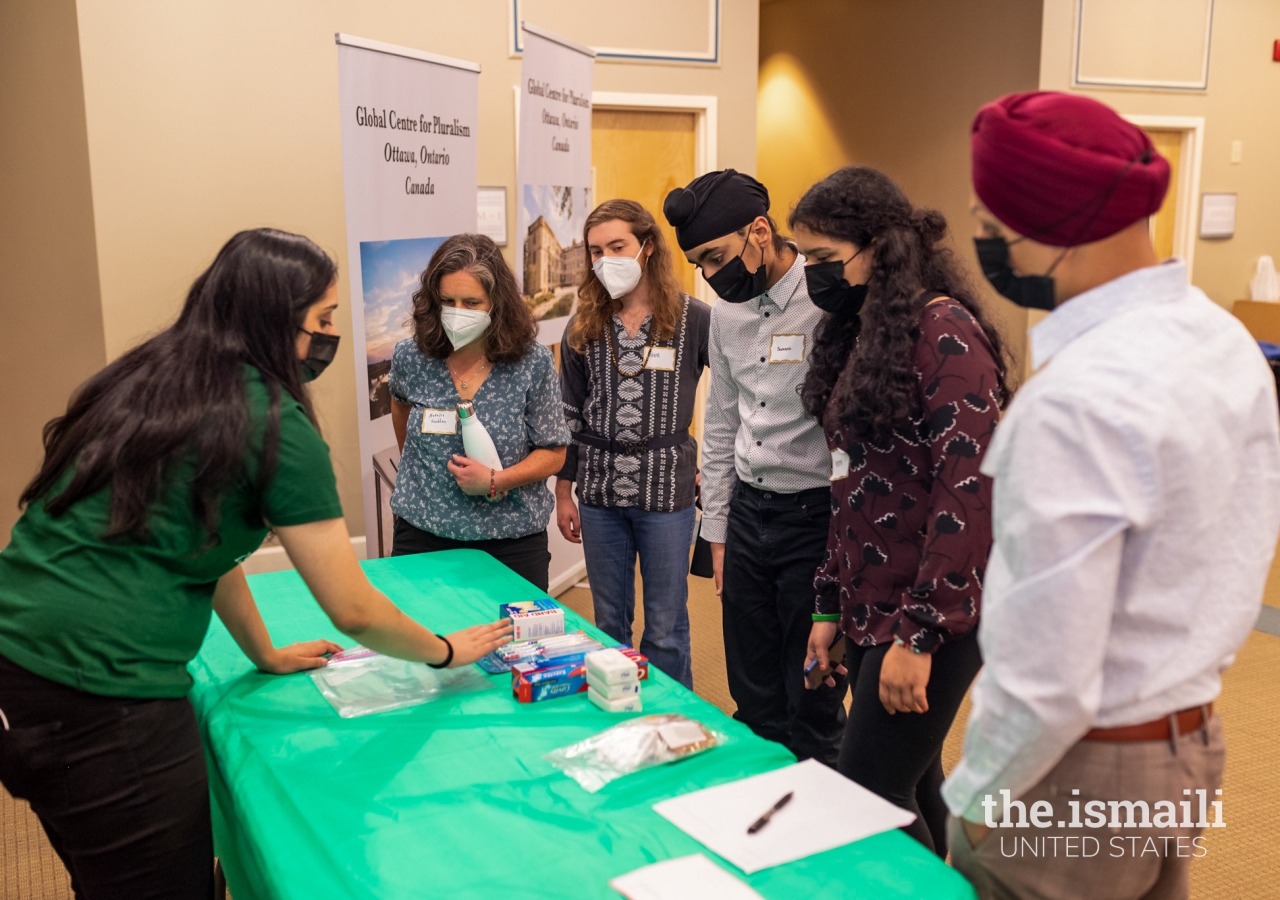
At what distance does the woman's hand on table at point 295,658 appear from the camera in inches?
67.1

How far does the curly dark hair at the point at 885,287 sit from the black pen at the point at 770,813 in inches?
22.7

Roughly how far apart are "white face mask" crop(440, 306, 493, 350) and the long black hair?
884mm

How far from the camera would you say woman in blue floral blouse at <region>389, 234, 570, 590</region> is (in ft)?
7.68

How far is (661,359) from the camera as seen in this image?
104 inches

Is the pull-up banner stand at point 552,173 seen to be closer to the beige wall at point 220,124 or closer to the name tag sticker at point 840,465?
the beige wall at point 220,124

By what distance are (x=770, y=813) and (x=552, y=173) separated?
9.26 ft

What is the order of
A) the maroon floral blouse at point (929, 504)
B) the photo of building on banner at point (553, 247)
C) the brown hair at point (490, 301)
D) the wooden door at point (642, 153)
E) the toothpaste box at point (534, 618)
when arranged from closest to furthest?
the maroon floral blouse at point (929, 504) < the toothpaste box at point (534, 618) < the brown hair at point (490, 301) < the photo of building on banner at point (553, 247) < the wooden door at point (642, 153)

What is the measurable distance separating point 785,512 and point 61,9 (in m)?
3.33

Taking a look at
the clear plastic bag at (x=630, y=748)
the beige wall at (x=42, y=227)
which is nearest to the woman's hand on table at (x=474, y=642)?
the clear plastic bag at (x=630, y=748)

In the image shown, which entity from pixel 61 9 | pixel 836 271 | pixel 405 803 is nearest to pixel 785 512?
pixel 836 271

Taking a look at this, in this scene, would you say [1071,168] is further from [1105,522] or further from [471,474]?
[471,474]

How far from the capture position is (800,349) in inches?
80.1

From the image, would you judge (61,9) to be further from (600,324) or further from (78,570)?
(78,570)

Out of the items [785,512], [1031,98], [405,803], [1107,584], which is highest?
[1031,98]
